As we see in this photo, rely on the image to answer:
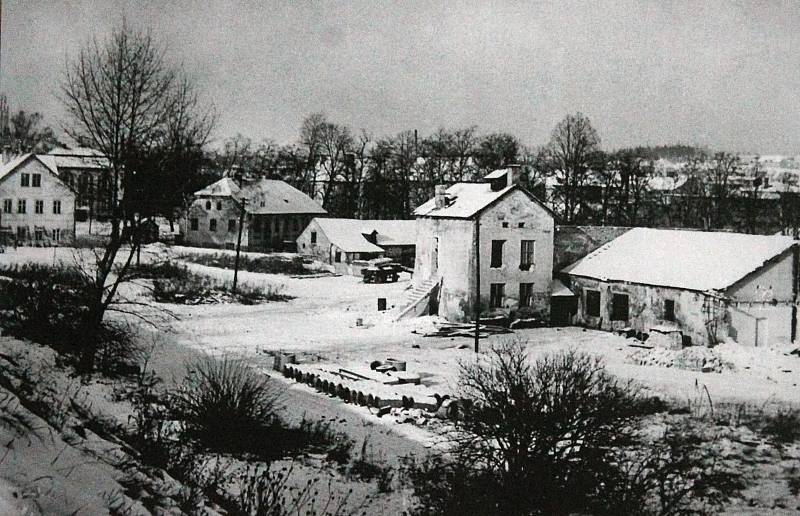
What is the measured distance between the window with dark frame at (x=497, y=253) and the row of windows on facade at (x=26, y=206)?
526 inches

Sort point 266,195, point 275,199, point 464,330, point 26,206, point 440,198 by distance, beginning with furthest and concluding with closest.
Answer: point 275,199, point 266,195, point 440,198, point 26,206, point 464,330

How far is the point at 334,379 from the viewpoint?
1465 centimetres

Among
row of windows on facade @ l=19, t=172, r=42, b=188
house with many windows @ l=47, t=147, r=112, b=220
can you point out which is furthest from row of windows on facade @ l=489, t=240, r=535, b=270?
row of windows on facade @ l=19, t=172, r=42, b=188

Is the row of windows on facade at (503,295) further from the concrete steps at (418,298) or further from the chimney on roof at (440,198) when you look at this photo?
the chimney on roof at (440,198)

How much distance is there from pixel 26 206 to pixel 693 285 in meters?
19.1

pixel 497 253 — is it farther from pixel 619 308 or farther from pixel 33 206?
pixel 33 206

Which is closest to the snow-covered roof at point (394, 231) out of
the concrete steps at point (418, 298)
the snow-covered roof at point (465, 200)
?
the snow-covered roof at point (465, 200)

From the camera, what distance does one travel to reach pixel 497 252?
72.2 ft

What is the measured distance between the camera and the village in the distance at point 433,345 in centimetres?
776

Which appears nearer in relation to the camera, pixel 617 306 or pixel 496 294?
pixel 617 306

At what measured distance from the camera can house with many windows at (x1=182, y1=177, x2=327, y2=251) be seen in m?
41.5

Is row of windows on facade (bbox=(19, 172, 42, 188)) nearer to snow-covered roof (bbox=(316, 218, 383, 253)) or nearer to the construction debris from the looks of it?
the construction debris

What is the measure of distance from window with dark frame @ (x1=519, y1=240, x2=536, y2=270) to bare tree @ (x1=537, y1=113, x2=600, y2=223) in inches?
65.1

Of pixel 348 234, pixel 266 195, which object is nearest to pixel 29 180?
pixel 348 234
